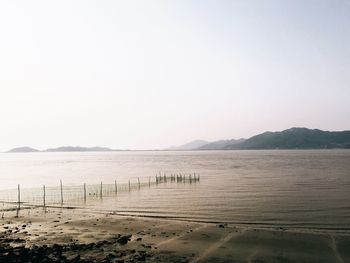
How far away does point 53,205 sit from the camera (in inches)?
2032

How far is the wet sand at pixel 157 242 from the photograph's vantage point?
2214 cm

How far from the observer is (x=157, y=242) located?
87.5ft

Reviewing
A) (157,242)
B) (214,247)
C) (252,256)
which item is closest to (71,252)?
(157,242)

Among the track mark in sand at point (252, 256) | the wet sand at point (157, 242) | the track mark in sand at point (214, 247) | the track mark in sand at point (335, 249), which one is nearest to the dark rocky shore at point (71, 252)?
the wet sand at point (157, 242)

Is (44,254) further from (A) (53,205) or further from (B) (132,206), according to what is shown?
(A) (53,205)

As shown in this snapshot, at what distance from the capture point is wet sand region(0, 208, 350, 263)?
22.1 m

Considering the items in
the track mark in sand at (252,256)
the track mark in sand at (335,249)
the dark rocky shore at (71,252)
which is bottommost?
the track mark in sand at (335,249)

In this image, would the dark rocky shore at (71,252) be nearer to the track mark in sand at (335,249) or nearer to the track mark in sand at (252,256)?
the track mark in sand at (252,256)

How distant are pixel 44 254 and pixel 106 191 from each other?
46142 mm

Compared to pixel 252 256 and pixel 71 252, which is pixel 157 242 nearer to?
pixel 71 252

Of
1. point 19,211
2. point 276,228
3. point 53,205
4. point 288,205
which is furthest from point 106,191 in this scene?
point 276,228

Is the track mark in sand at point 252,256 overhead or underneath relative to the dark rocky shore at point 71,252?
underneath

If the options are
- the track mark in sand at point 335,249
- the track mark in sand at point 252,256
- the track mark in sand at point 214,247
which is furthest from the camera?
the track mark in sand at point 214,247

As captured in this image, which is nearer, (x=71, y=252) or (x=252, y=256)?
(x=252, y=256)
